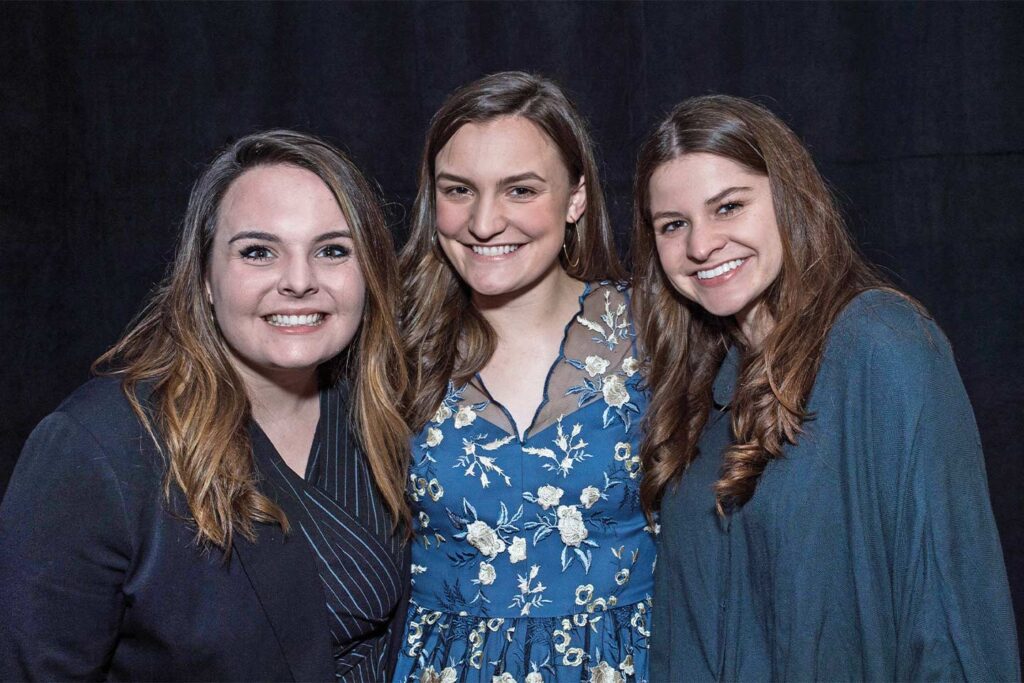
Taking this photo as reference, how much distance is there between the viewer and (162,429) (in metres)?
1.79

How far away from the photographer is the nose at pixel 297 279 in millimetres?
1825

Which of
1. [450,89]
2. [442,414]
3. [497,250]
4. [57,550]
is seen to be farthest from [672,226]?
[57,550]

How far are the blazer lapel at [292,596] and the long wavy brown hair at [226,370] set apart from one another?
32 mm

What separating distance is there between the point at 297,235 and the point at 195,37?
126 centimetres

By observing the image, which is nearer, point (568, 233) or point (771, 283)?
point (771, 283)

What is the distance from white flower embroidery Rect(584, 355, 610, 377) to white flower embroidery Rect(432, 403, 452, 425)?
30 cm

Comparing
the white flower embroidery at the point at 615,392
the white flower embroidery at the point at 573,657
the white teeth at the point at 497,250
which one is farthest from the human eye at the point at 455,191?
the white flower embroidery at the point at 573,657

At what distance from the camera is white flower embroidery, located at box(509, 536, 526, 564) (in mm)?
1995

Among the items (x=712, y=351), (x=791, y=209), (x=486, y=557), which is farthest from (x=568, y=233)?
(x=486, y=557)

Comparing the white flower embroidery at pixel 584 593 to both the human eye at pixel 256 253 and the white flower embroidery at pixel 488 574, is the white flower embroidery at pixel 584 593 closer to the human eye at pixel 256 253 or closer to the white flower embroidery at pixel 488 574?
the white flower embroidery at pixel 488 574

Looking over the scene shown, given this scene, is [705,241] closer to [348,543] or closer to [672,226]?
[672,226]

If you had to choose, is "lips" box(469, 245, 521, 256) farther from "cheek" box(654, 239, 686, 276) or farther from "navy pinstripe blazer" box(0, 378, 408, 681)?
"navy pinstripe blazer" box(0, 378, 408, 681)

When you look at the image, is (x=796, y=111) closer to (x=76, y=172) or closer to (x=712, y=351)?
(x=712, y=351)

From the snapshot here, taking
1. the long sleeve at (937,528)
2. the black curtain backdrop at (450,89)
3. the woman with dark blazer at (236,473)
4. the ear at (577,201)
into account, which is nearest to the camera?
the long sleeve at (937,528)
